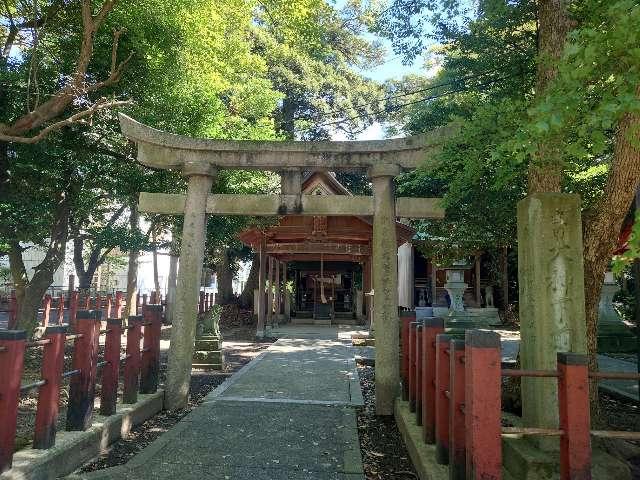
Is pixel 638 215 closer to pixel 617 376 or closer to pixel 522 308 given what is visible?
pixel 617 376

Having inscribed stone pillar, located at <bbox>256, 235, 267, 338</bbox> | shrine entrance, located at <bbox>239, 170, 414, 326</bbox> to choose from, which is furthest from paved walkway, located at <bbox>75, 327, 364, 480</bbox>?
inscribed stone pillar, located at <bbox>256, 235, 267, 338</bbox>

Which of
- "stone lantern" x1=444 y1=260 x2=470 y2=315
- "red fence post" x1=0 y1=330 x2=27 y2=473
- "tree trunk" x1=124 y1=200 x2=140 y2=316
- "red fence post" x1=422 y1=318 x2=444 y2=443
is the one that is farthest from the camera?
"tree trunk" x1=124 y1=200 x2=140 y2=316

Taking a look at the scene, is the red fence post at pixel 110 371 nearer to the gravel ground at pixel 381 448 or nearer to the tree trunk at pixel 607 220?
the gravel ground at pixel 381 448

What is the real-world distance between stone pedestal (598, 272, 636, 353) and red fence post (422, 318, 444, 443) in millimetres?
9524

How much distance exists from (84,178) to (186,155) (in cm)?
353

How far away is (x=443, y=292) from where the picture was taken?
21094mm

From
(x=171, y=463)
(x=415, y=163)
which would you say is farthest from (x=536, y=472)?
(x=415, y=163)

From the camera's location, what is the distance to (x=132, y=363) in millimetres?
6051

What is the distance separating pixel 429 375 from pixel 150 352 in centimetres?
399

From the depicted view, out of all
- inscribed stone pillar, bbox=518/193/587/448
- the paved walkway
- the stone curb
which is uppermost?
inscribed stone pillar, bbox=518/193/587/448

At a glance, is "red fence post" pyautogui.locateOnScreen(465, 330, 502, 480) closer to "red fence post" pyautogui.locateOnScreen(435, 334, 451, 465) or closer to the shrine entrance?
"red fence post" pyautogui.locateOnScreen(435, 334, 451, 465)

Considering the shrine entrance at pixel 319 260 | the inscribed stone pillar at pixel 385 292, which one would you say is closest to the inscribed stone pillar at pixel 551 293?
the inscribed stone pillar at pixel 385 292

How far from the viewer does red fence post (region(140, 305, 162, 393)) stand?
6523 mm

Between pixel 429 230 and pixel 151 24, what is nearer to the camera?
pixel 151 24
